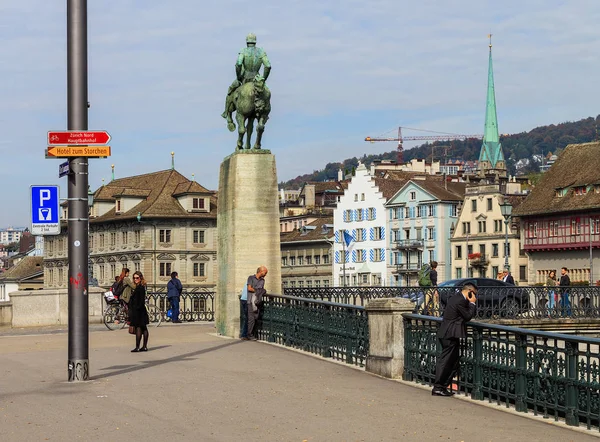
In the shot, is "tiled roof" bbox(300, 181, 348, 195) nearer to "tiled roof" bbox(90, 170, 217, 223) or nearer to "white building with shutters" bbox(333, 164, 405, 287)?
"white building with shutters" bbox(333, 164, 405, 287)

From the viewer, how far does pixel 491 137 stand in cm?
18250

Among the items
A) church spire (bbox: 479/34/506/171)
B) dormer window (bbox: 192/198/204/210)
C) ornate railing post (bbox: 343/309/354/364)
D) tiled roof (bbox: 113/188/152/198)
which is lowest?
ornate railing post (bbox: 343/309/354/364)

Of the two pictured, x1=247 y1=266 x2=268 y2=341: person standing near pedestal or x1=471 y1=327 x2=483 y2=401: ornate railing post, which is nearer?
Result: x1=471 y1=327 x2=483 y2=401: ornate railing post

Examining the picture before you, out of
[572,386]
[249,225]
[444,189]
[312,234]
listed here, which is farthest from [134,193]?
[572,386]

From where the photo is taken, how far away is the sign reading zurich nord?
57.0ft

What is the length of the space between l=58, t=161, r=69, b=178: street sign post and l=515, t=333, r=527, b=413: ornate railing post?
6.45 metres

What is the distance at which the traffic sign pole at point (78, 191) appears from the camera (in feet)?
53.4

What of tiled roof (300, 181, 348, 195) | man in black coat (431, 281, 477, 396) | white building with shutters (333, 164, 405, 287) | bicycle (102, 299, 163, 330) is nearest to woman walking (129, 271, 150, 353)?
man in black coat (431, 281, 477, 396)

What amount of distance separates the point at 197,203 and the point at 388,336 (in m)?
93.4

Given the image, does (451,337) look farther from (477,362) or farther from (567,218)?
(567,218)

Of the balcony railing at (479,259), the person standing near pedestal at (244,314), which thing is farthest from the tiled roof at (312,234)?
the person standing near pedestal at (244,314)

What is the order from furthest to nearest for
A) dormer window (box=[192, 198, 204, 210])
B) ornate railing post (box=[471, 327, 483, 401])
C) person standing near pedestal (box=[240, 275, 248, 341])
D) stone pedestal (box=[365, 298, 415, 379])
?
dormer window (box=[192, 198, 204, 210]), person standing near pedestal (box=[240, 275, 248, 341]), stone pedestal (box=[365, 298, 415, 379]), ornate railing post (box=[471, 327, 483, 401])

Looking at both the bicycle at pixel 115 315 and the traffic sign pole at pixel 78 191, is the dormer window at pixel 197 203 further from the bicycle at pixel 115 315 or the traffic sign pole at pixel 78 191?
the traffic sign pole at pixel 78 191

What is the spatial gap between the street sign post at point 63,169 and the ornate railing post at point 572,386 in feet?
23.5
